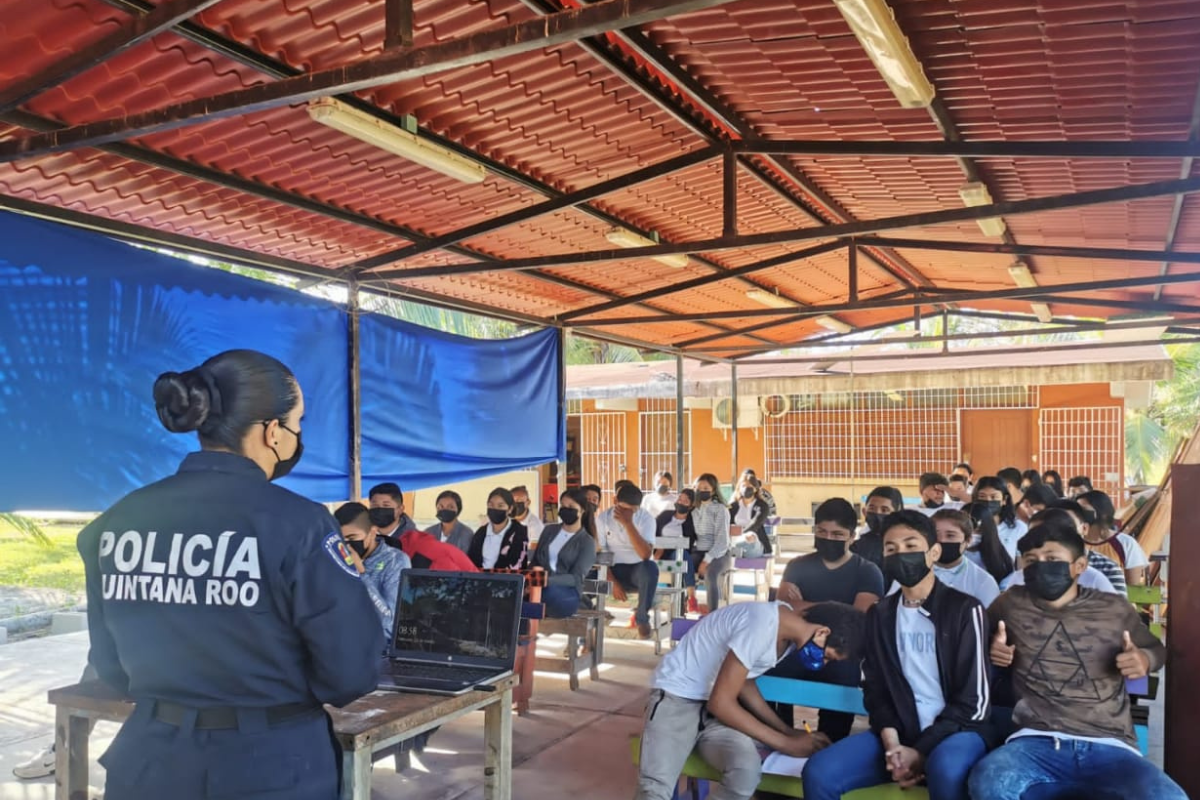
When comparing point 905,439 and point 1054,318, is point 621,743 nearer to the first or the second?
point 1054,318

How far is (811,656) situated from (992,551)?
266 centimetres

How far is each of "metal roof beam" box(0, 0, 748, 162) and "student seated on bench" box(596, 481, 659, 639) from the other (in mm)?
6037

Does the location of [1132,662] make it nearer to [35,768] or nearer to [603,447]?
[35,768]

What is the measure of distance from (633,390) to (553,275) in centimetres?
809

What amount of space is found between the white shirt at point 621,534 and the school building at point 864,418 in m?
4.62

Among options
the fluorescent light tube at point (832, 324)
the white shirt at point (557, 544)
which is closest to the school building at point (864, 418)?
the fluorescent light tube at point (832, 324)

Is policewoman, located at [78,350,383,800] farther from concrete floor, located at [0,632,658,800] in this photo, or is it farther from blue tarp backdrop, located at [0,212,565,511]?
blue tarp backdrop, located at [0,212,565,511]

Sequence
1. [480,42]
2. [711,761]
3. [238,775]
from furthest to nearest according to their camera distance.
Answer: [711,761] < [480,42] < [238,775]

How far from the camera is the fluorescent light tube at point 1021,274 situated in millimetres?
8913

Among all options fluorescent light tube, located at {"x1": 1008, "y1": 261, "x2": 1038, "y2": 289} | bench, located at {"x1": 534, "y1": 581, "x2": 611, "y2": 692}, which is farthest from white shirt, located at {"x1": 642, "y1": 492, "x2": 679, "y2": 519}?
fluorescent light tube, located at {"x1": 1008, "y1": 261, "x2": 1038, "y2": 289}

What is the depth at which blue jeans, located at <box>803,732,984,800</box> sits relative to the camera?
3.72 meters

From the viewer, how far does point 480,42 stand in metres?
3.15

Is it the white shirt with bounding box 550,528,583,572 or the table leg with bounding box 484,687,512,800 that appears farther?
the white shirt with bounding box 550,528,583,572

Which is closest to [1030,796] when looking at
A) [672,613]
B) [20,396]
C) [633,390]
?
[20,396]
